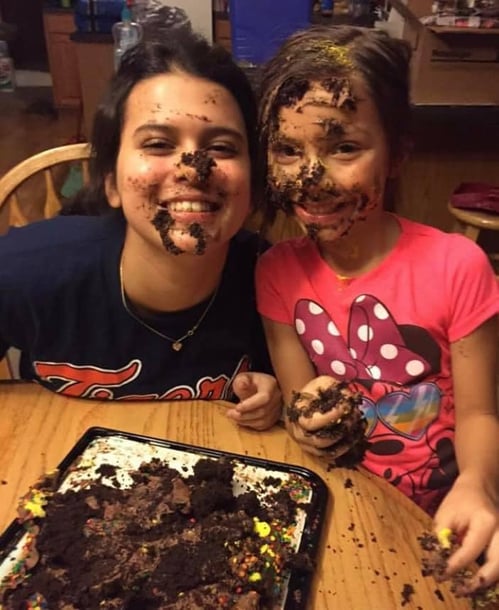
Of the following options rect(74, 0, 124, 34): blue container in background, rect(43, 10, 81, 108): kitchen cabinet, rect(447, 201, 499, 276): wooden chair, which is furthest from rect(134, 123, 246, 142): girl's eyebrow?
rect(43, 10, 81, 108): kitchen cabinet

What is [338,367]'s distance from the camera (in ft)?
3.64

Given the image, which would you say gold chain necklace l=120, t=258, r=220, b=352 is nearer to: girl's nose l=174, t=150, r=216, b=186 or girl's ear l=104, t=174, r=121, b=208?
girl's ear l=104, t=174, r=121, b=208

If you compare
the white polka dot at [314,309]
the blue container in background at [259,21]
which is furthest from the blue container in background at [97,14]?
the white polka dot at [314,309]

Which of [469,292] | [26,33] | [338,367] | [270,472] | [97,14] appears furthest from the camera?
[26,33]

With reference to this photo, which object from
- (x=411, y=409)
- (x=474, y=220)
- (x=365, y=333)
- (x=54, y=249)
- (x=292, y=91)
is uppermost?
(x=292, y=91)

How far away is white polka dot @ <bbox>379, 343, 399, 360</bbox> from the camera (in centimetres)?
106

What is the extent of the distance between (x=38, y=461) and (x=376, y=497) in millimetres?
483

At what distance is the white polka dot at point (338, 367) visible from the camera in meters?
1.10

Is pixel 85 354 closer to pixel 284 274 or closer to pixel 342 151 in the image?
pixel 284 274

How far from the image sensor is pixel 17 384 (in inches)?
41.2

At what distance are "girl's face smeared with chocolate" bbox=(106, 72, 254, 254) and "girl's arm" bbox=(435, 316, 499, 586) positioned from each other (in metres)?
0.44

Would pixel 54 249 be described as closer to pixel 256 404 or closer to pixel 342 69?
pixel 256 404

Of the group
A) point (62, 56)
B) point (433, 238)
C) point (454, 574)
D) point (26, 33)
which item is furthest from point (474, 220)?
point (26, 33)

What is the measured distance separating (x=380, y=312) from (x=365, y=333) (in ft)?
0.15
